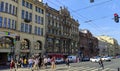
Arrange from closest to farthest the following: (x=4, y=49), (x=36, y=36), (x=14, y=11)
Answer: (x=4, y=49) → (x=14, y=11) → (x=36, y=36)

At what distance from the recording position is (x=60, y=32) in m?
75.7

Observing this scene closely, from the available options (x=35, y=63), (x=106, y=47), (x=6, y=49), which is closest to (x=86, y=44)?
(x=106, y=47)

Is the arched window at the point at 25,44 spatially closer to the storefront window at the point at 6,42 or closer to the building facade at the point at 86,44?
the storefront window at the point at 6,42

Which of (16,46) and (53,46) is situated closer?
(16,46)

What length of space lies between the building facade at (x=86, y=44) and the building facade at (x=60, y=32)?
28.9 feet

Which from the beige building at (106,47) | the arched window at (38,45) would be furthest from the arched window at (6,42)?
the beige building at (106,47)

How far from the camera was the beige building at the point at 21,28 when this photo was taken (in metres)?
48.5

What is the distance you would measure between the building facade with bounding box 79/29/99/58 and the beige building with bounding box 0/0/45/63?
38.6 m

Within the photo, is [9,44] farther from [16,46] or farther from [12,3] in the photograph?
[12,3]

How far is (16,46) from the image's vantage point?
2018 inches

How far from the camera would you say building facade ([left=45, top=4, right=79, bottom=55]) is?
67.6 m

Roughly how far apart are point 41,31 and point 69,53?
22300 mm

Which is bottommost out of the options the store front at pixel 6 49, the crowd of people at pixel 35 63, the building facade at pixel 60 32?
the crowd of people at pixel 35 63

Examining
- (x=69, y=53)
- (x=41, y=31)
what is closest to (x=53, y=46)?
(x=41, y=31)
